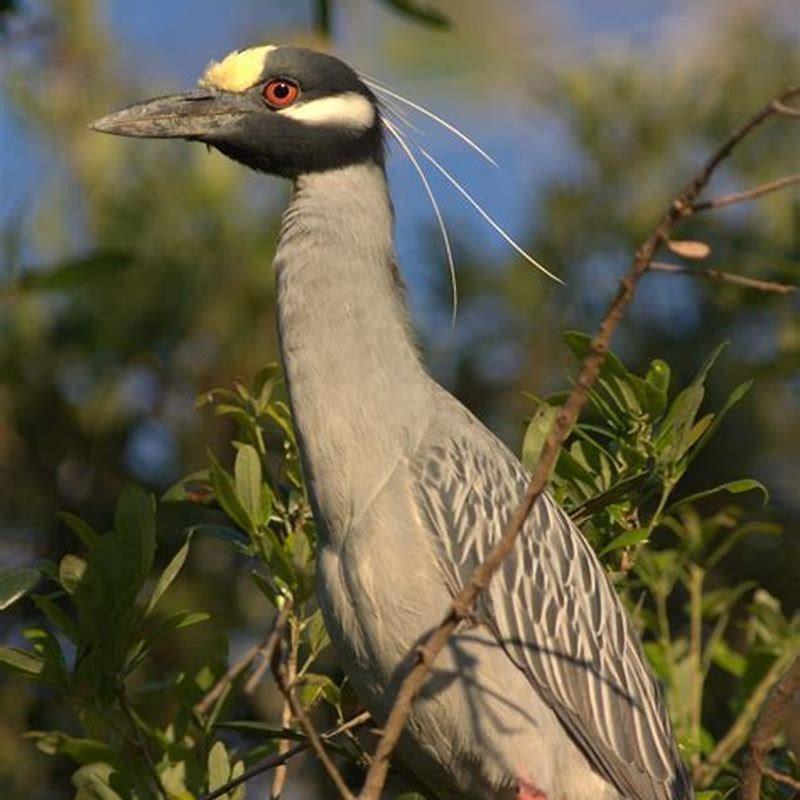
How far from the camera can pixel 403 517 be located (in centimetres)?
348

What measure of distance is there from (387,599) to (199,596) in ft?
4.57

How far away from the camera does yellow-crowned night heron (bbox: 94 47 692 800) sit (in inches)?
133

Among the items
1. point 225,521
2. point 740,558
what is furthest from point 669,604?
point 225,521

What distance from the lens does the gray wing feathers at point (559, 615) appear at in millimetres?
3520

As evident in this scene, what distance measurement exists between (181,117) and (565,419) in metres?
1.82

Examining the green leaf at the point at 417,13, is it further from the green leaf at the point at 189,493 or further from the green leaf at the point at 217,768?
the green leaf at the point at 217,768

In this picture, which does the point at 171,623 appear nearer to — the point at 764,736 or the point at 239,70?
the point at 764,736

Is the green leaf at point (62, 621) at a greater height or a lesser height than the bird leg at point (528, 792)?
greater

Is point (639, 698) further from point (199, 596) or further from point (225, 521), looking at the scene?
point (199, 596)

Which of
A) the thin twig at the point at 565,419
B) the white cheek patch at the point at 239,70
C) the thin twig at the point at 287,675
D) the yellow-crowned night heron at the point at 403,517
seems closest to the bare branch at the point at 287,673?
the thin twig at the point at 287,675

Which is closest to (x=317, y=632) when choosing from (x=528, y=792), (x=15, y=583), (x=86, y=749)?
(x=528, y=792)

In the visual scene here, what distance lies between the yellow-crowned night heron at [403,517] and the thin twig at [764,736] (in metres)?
0.89

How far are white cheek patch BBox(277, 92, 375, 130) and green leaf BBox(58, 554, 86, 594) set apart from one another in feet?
4.13

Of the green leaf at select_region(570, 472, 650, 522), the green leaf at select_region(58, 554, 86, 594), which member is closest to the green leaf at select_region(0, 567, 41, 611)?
the green leaf at select_region(58, 554, 86, 594)
